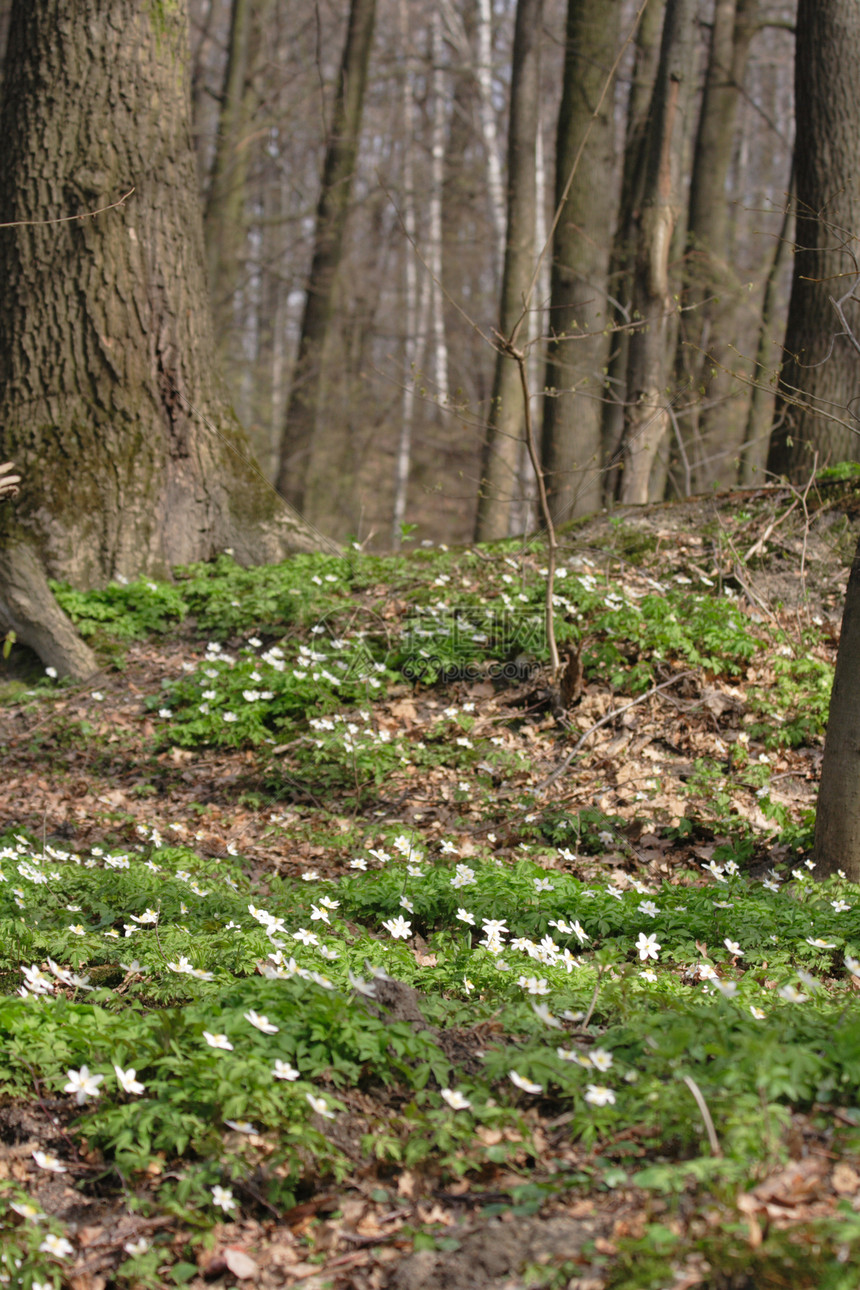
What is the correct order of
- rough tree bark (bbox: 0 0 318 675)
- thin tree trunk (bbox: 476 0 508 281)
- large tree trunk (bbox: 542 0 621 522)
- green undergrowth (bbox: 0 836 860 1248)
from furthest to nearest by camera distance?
thin tree trunk (bbox: 476 0 508 281)
large tree trunk (bbox: 542 0 621 522)
rough tree bark (bbox: 0 0 318 675)
green undergrowth (bbox: 0 836 860 1248)

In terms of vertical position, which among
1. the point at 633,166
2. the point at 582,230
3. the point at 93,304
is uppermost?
the point at 633,166

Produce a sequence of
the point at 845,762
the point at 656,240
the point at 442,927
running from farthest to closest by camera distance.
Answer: the point at 656,240
the point at 845,762
the point at 442,927

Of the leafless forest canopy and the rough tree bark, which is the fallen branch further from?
the leafless forest canopy

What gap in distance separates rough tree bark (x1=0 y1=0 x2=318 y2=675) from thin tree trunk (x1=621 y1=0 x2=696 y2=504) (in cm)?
387

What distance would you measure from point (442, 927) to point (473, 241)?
11935 mm

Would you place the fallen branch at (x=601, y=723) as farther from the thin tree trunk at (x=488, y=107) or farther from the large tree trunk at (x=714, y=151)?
the thin tree trunk at (x=488, y=107)

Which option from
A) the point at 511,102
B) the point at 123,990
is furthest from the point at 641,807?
the point at 511,102

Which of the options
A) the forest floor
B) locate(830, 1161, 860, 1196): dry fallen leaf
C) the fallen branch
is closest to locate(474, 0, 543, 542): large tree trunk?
the forest floor

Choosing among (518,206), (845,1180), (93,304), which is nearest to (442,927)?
(845,1180)

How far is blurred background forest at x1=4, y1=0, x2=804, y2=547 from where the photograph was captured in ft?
33.5

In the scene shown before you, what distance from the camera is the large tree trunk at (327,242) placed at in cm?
1312

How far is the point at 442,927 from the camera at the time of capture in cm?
387

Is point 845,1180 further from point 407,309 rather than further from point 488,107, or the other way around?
point 407,309

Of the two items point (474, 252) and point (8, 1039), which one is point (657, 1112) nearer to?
point (8, 1039)
